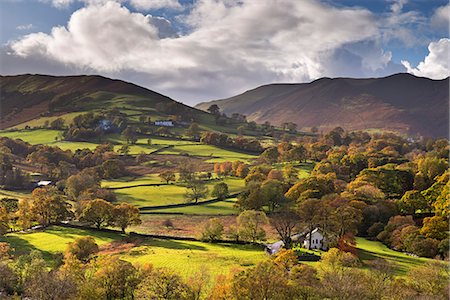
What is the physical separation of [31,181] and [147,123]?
93538 millimetres

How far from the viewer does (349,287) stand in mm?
33375

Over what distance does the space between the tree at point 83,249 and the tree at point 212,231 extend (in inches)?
626

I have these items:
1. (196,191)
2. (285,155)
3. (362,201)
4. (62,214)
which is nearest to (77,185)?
(62,214)

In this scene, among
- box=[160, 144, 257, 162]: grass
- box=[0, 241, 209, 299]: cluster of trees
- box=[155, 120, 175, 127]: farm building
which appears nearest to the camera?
box=[0, 241, 209, 299]: cluster of trees

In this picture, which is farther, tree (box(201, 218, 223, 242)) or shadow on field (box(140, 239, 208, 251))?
tree (box(201, 218, 223, 242))

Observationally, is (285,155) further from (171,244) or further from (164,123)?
(171,244)

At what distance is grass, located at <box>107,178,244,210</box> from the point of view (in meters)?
87.1

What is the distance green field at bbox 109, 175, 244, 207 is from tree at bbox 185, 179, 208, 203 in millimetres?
1414

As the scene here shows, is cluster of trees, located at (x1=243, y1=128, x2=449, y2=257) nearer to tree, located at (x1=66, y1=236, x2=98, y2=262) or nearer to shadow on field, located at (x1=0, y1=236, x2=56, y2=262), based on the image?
tree, located at (x1=66, y1=236, x2=98, y2=262)

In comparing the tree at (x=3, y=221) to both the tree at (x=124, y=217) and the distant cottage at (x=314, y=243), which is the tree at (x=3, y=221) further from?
the distant cottage at (x=314, y=243)

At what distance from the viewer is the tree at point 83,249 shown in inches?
1994

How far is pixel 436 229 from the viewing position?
189 ft

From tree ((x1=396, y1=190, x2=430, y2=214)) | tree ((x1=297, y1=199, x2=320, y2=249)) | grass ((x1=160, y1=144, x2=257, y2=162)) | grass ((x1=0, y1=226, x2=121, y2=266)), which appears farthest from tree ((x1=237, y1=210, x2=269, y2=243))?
grass ((x1=160, y1=144, x2=257, y2=162))

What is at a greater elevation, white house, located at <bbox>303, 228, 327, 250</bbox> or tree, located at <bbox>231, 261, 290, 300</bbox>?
tree, located at <bbox>231, 261, 290, 300</bbox>
